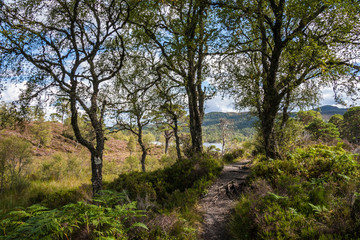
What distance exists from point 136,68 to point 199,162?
8.72m

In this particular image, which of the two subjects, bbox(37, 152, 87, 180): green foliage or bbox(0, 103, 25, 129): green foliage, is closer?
bbox(0, 103, 25, 129): green foliage

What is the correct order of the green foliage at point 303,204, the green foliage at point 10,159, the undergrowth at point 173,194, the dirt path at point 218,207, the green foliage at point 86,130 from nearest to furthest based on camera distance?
the green foliage at point 303,204 → the undergrowth at point 173,194 → the dirt path at point 218,207 → the green foliage at point 86,130 → the green foliage at point 10,159

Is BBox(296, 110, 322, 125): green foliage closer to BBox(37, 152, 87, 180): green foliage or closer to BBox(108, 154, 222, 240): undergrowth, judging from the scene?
BBox(108, 154, 222, 240): undergrowth

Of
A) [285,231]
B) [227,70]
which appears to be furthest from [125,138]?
[285,231]

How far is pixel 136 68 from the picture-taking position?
12969 mm

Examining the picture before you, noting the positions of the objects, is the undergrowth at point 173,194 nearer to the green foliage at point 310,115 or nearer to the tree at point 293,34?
the tree at point 293,34

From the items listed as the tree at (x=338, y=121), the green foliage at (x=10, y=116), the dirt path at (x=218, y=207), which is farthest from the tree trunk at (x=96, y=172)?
the tree at (x=338, y=121)

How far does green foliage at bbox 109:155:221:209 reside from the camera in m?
6.97

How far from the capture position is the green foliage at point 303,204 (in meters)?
3.05

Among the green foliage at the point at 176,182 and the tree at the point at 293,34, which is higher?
the tree at the point at 293,34

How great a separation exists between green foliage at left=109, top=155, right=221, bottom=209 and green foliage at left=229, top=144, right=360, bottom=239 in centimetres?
233

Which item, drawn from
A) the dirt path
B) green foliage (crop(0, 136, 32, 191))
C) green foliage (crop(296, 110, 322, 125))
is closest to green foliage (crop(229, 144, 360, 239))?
the dirt path

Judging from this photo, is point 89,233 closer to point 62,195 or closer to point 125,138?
point 62,195

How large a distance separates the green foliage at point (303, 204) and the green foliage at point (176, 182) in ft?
7.64
